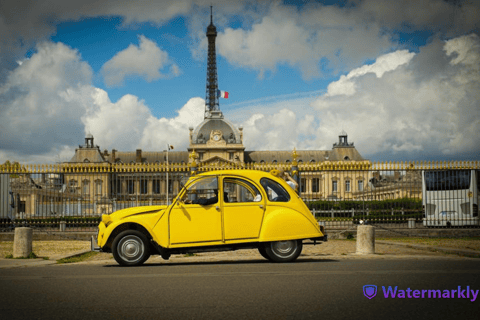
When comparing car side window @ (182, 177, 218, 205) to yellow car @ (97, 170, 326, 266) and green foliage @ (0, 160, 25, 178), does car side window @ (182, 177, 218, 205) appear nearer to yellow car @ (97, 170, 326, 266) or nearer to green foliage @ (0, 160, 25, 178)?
yellow car @ (97, 170, 326, 266)

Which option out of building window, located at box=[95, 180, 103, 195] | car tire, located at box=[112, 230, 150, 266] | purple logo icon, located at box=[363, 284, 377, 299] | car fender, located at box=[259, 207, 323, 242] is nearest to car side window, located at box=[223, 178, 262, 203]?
car fender, located at box=[259, 207, 323, 242]

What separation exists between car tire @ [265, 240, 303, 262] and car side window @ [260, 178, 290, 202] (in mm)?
771

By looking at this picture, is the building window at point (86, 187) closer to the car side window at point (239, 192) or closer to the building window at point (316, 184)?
the building window at point (316, 184)

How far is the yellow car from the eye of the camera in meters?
10.1

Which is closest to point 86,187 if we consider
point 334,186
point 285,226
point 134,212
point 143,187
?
point 143,187

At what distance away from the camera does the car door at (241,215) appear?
10.1 meters

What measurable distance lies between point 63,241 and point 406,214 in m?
11.9

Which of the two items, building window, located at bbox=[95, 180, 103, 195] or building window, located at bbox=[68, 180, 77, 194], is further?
building window, located at bbox=[68, 180, 77, 194]

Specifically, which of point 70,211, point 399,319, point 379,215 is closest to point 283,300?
point 399,319

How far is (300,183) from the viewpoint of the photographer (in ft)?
64.0

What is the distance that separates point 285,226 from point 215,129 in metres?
106

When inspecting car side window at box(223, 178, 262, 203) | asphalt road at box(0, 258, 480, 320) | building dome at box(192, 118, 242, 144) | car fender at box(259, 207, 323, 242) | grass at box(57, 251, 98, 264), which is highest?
building dome at box(192, 118, 242, 144)

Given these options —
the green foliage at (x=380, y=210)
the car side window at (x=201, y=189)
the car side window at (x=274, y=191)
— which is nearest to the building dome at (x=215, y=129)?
the green foliage at (x=380, y=210)

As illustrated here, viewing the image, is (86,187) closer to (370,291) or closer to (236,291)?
(236,291)
